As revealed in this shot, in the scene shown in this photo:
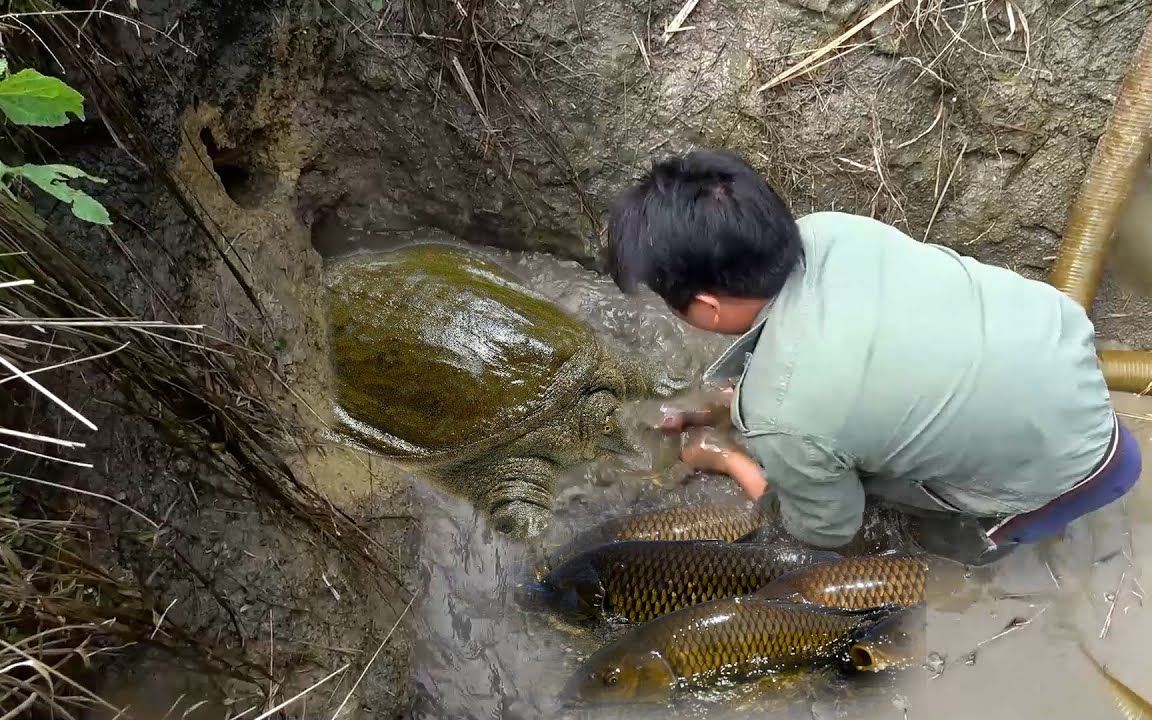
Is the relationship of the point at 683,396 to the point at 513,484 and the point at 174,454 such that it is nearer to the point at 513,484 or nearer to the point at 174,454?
the point at 513,484

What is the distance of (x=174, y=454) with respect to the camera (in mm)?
2031

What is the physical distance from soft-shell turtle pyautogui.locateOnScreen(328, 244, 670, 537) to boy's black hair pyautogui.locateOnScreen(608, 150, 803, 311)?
1669 millimetres

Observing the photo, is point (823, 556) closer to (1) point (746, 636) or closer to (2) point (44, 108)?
(1) point (746, 636)

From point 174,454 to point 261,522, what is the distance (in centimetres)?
38

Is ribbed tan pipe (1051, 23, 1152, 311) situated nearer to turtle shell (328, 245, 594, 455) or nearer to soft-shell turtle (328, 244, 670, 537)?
soft-shell turtle (328, 244, 670, 537)

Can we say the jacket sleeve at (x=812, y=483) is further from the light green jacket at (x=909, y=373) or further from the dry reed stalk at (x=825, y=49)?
the dry reed stalk at (x=825, y=49)

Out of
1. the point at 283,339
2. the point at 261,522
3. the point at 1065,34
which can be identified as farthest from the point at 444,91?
the point at 1065,34

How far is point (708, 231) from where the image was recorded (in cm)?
162

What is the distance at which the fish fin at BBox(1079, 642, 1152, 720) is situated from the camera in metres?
2.29

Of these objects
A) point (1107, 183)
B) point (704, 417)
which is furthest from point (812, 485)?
point (1107, 183)

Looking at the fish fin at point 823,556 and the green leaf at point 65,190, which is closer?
the green leaf at point 65,190

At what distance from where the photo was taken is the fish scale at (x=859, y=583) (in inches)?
102

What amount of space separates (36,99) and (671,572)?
233cm

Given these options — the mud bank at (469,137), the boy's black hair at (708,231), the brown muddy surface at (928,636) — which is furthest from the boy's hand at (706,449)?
the boy's black hair at (708,231)
